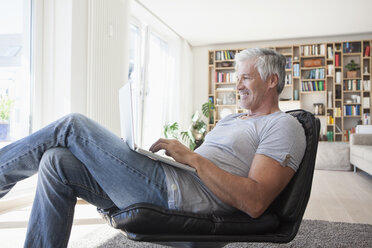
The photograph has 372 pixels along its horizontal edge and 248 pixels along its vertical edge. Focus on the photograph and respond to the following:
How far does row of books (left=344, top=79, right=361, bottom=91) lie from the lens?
686 cm

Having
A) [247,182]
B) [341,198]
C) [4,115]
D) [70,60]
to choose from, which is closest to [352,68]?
[341,198]

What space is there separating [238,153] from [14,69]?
2.60 meters

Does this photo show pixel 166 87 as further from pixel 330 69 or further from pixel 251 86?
pixel 251 86

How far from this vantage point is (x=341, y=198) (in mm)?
3404

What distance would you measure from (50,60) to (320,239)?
282 cm

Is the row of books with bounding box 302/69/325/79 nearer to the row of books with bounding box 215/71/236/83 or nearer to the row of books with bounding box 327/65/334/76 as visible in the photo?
the row of books with bounding box 327/65/334/76

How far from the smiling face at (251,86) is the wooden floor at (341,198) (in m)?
1.52

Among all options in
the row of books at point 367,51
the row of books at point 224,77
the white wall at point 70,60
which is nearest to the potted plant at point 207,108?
the row of books at point 224,77

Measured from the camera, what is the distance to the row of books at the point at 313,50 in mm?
7000

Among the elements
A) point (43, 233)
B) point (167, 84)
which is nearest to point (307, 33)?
point (167, 84)

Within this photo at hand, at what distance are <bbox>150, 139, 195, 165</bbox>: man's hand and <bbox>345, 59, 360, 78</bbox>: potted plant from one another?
6.65 m

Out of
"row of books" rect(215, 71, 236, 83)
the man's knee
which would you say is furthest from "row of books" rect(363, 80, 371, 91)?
the man's knee

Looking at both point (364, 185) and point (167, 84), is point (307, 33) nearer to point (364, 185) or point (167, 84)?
point (167, 84)

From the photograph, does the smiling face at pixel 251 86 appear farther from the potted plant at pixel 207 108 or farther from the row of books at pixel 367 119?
the row of books at pixel 367 119
